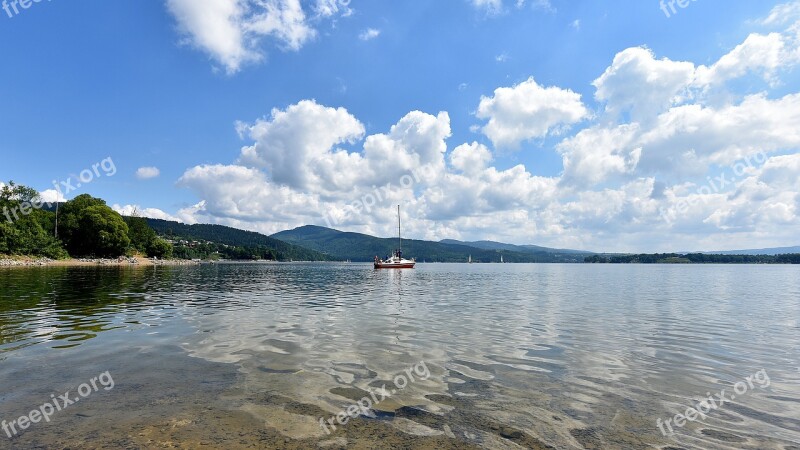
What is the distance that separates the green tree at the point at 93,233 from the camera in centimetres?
13950

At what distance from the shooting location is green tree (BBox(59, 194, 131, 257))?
13950 cm

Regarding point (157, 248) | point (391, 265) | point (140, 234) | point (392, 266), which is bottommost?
point (392, 266)

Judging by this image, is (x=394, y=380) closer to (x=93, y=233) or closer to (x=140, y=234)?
(x=93, y=233)

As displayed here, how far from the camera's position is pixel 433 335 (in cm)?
2008

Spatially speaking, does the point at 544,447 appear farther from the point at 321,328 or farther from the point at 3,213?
the point at 3,213

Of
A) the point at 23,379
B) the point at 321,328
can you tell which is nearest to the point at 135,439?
the point at 23,379

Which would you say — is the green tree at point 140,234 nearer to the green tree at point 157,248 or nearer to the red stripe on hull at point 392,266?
the green tree at point 157,248

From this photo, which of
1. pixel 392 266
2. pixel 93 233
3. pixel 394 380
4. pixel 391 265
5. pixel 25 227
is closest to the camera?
pixel 394 380

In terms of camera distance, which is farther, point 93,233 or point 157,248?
point 157,248

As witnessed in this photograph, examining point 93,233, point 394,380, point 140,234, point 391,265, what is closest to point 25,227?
point 93,233

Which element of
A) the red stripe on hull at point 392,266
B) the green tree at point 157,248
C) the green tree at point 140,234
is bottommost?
the red stripe on hull at point 392,266

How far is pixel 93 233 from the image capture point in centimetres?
13975

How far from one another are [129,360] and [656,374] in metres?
19.0

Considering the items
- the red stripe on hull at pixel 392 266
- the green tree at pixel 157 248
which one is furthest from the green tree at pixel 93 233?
the red stripe on hull at pixel 392 266
